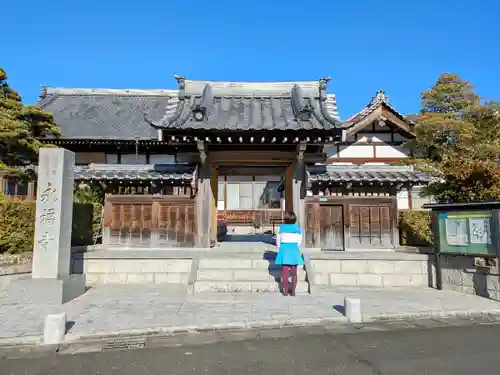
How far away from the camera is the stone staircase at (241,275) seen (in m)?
8.45

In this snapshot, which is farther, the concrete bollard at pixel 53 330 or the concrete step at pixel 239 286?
the concrete step at pixel 239 286

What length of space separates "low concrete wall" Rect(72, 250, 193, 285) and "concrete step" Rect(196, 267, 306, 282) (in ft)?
2.68

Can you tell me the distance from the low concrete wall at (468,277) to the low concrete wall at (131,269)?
6.71 meters

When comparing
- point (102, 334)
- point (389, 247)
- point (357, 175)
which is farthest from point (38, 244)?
point (389, 247)

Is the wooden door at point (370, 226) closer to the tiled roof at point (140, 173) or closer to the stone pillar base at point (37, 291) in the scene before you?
the tiled roof at point (140, 173)

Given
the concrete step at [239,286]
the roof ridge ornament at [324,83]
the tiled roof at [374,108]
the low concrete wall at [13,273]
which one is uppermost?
the tiled roof at [374,108]

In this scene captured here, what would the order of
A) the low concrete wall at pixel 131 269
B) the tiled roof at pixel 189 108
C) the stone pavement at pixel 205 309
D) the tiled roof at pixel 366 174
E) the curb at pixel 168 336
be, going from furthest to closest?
the tiled roof at pixel 366 174 < the tiled roof at pixel 189 108 < the low concrete wall at pixel 131 269 < the stone pavement at pixel 205 309 < the curb at pixel 168 336

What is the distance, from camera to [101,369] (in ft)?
13.4

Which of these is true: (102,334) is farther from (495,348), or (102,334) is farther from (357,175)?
(357,175)

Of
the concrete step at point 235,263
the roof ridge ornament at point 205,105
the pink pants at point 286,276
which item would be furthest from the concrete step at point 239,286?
the roof ridge ornament at point 205,105

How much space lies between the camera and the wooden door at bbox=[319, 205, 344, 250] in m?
11.8

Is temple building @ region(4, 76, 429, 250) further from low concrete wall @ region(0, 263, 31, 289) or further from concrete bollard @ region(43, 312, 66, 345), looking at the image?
concrete bollard @ region(43, 312, 66, 345)

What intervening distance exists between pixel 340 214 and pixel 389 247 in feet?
6.46

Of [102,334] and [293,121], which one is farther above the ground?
[293,121]
